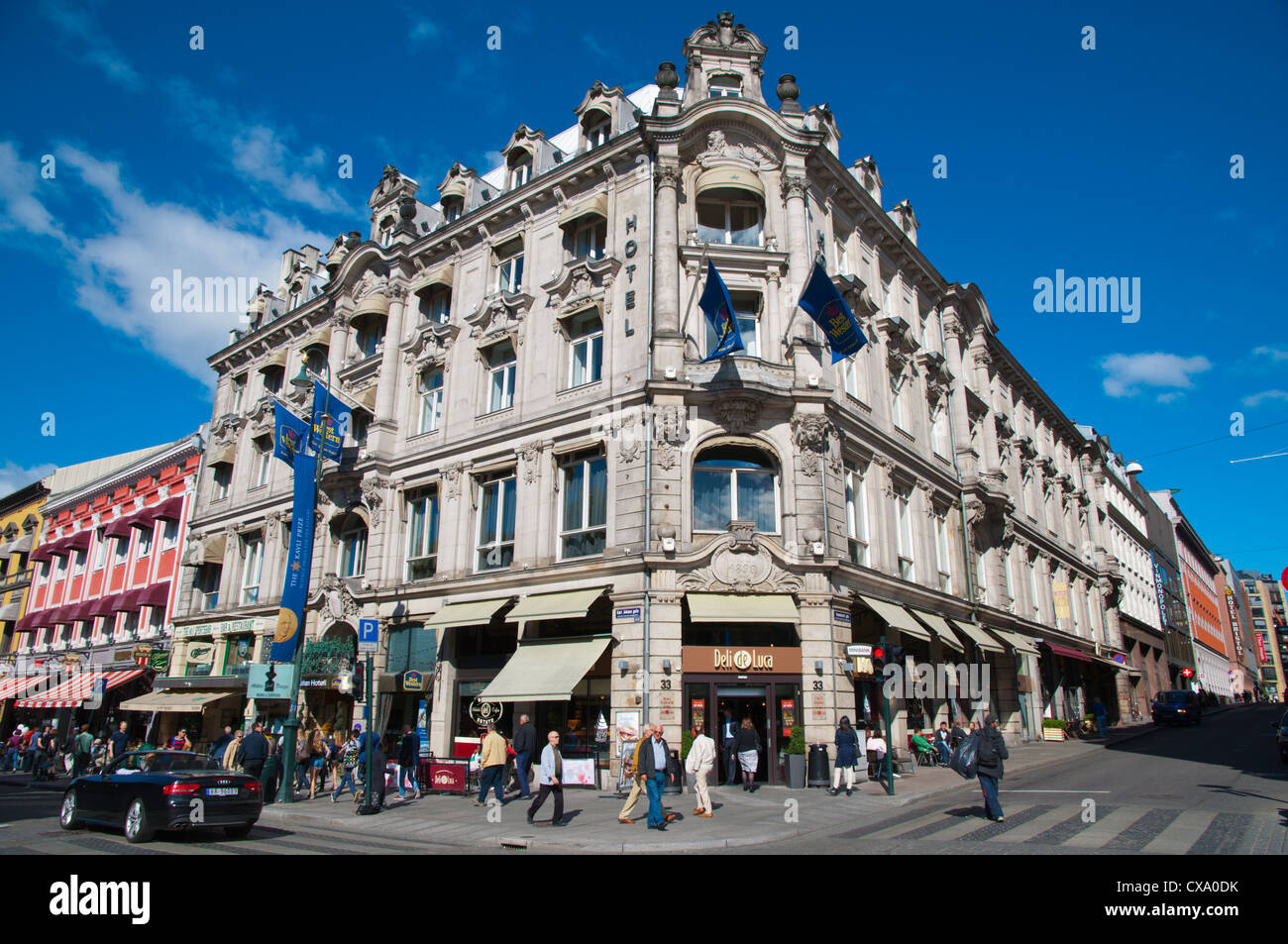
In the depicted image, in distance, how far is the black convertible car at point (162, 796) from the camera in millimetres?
11656

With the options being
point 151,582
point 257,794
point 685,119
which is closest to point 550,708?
point 257,794

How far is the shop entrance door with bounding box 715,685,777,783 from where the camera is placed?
1942 cm

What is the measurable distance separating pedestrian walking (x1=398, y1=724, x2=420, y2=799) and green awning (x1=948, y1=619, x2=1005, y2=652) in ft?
60.0

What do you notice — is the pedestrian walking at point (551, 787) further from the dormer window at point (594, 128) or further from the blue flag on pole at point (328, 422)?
the dormer window at point (594, 128)

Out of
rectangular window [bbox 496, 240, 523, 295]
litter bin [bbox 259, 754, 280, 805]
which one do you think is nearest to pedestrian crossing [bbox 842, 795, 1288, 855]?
litter bin [bbox 259, 754, 280, 805]

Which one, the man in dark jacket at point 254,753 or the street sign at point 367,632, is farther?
the street sign at point 367,632

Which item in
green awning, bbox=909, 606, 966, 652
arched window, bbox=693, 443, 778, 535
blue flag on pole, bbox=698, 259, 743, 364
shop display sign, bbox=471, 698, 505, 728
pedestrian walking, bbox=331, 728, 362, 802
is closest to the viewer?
pedestrian walking, bbox=331, 728, 362, 802

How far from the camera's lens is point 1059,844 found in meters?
10.1

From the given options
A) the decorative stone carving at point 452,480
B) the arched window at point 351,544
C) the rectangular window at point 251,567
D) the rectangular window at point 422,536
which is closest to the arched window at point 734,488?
the decorative stone carving at point 452,480

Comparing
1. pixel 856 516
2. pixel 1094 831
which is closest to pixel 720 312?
pixel 856 516

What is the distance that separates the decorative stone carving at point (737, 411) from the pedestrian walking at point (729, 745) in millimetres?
7350

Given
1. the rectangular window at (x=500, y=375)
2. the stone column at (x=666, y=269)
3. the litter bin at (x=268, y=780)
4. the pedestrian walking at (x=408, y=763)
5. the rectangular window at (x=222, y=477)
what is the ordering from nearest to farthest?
the litter bin at (x=268, y=780)
the pedestrian walking at (x=408, y=763)
the stone column at (x=666, y=269)
the rectangular window at (x=500, y=375)
the rectangular window at (x=222, y=477)

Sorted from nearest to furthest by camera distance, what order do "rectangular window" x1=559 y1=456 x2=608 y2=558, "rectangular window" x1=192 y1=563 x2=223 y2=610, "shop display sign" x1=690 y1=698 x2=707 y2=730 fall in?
1. "shop display sign" x1=690 y1=698 x2=707 y2=730
2. "rectangular window" x1=559 y1=456 x2=608 y2=558
3. "rectangular window" x1=192 y1=563 x2=223 y2=610

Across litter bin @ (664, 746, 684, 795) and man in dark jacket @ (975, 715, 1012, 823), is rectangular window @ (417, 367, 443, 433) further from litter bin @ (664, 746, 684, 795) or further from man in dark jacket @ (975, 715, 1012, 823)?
man in dark jacket @ (975, 715, 1012, 823)
